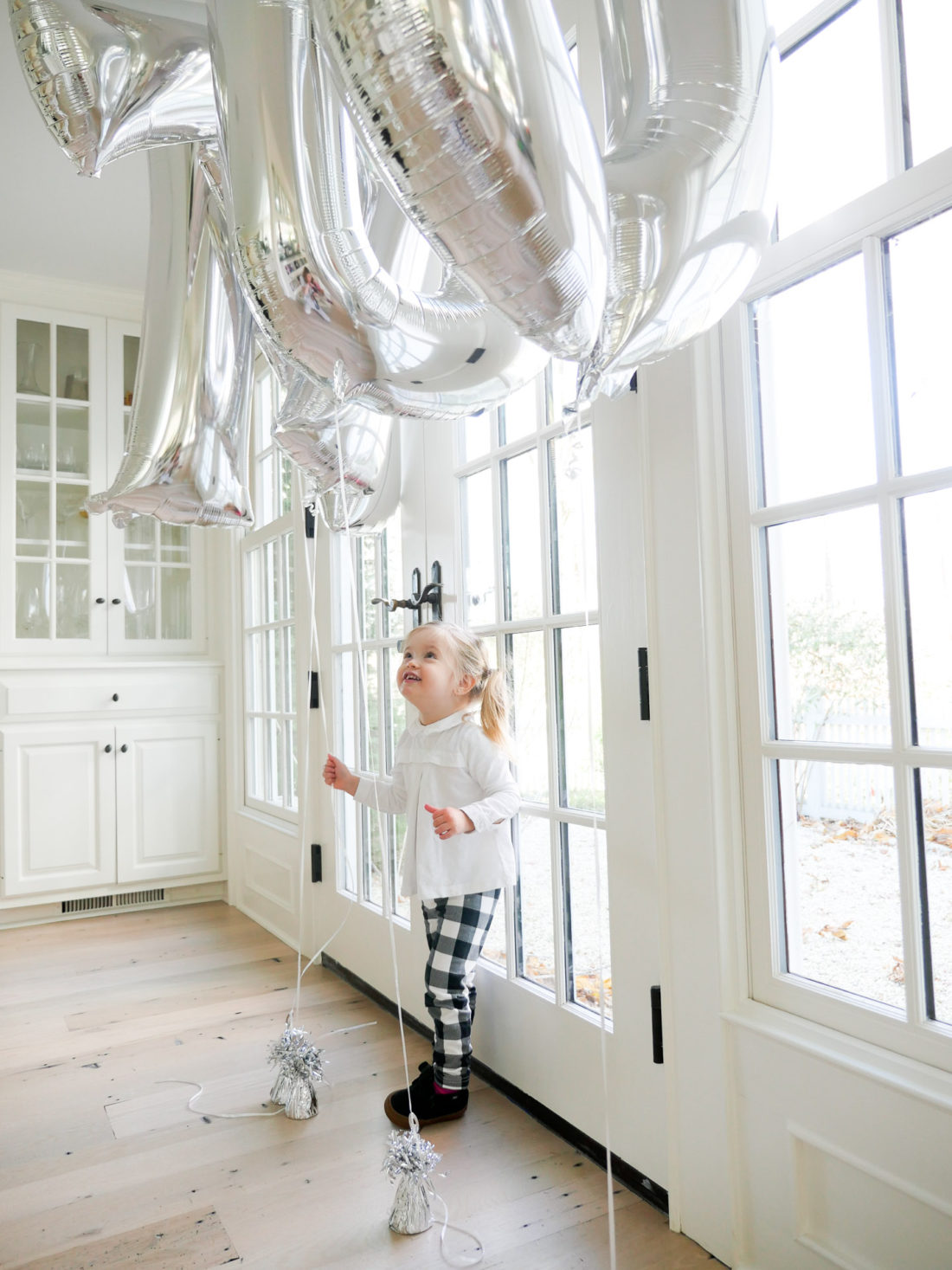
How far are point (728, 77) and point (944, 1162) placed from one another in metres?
1.00

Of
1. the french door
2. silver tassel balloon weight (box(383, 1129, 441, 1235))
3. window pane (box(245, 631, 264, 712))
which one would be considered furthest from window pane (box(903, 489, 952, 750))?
window pane (box(245, 631, 264, 712))

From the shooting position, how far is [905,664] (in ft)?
3.10

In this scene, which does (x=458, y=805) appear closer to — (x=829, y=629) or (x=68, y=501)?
(x=829, y=629)

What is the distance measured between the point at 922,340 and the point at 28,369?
309 centimetres

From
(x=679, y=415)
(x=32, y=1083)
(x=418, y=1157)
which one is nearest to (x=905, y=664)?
(x=679, y=415)

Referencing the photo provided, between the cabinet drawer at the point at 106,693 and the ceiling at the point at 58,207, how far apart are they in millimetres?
1400

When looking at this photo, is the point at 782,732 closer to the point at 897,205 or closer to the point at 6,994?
the point at 897,205

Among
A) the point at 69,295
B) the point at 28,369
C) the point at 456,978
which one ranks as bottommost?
the point at 456,978

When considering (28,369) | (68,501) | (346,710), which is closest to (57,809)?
(68,501)

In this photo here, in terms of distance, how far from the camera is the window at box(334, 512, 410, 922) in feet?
6.64

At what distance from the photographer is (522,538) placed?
160 centimetres

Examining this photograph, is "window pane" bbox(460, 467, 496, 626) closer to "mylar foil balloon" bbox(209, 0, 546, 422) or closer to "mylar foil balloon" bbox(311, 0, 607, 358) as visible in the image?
"mylar foil balloon" bbox(209, 0, 546, 422)

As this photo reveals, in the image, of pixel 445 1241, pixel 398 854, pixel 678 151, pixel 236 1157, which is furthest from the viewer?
pixel 398 854

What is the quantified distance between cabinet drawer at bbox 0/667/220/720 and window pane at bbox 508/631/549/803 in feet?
6.45
